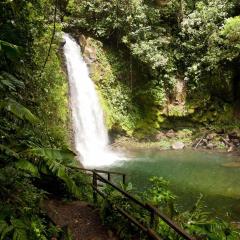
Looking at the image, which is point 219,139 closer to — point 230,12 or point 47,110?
point 230,12

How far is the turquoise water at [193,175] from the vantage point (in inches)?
475

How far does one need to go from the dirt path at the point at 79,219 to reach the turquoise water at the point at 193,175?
4.82 metres

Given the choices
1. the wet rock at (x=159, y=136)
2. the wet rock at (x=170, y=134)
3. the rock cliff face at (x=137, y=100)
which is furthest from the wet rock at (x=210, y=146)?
the wet rock at (x=159, y=136)

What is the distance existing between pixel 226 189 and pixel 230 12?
12.4 m

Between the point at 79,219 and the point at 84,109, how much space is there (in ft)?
45.1

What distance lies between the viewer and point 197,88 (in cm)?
2247

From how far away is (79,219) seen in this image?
22.9ft

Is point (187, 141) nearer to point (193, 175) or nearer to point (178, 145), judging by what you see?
point (178, 145)

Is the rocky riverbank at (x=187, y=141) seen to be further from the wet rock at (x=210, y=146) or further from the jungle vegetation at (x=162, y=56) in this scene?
the jungle vegetation at (x=162, y=56)

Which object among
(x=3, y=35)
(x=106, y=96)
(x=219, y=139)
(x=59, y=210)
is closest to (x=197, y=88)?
(x=219, y=139)

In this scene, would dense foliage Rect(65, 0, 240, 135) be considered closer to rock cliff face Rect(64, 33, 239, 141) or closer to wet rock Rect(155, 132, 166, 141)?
rock cliff face Rect(64, 33, 239, 141)

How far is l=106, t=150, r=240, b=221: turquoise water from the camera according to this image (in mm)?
12055

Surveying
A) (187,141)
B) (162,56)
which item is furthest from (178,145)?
(162,56)

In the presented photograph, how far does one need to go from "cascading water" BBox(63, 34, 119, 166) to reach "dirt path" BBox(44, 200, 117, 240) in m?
11.3
